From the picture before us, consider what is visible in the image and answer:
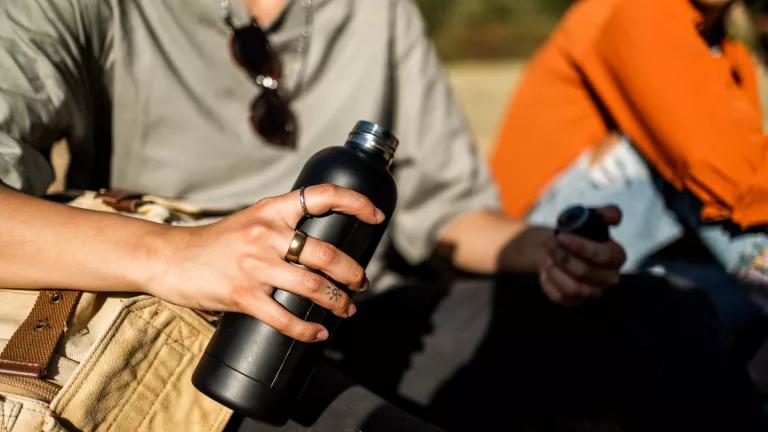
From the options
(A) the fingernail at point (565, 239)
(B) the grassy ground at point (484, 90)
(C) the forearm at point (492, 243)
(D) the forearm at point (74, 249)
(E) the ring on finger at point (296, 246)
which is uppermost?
(E) the ring on finger at point (296, 246)

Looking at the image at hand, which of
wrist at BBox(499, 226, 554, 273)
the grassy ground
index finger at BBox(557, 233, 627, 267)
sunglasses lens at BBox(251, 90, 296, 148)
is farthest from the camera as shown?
the grassy ground

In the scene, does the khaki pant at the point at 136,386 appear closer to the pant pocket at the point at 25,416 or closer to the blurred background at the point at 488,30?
the pant pocket at the point at 25,416

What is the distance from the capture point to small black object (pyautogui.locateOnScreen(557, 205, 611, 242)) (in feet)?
4.44

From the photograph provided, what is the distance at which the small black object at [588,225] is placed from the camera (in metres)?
1.35

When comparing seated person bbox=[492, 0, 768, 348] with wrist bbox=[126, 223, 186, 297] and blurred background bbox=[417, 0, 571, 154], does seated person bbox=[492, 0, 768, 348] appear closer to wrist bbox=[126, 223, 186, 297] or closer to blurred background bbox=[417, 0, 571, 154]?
wrist bbox=[126, 223, 186, 297]

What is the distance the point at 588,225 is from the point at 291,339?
0.66 metres

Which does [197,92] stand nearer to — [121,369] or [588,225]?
[121,369]

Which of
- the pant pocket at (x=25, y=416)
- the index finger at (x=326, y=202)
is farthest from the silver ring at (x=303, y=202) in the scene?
the pant pocket at (x=25, y=416)

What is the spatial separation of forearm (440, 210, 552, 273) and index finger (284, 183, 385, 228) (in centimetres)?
73

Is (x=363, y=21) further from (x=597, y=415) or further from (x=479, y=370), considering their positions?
(x=597, y=415)

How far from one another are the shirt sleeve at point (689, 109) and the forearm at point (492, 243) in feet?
1.28

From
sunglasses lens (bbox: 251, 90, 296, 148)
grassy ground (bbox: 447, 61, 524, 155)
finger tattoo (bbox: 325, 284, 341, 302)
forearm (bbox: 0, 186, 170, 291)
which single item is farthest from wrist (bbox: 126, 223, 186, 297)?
grassy ground (bbox: 447, 61, 524, 155)

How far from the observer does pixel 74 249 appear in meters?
1.00

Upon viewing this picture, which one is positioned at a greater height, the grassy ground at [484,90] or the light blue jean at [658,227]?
the light blue jean at [658,227]
